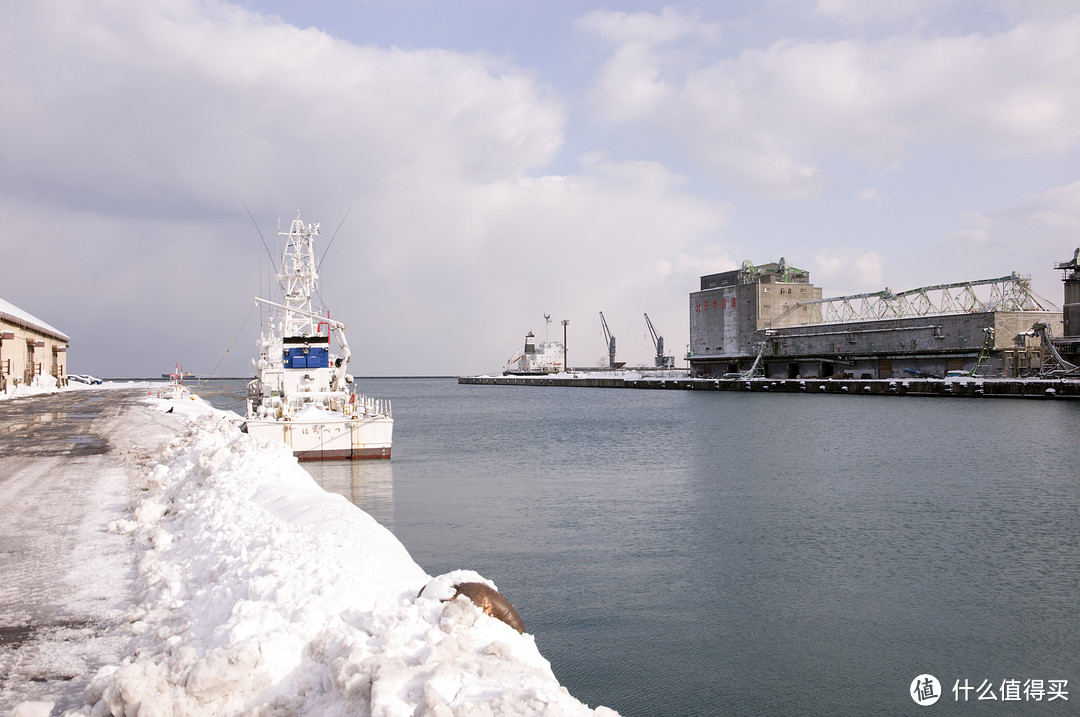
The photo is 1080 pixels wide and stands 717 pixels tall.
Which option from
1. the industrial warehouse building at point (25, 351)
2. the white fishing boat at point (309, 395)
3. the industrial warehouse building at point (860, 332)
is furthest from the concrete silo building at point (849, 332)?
the industrial warehouse building at point (25, 351)

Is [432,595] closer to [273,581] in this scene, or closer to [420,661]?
[420,661]

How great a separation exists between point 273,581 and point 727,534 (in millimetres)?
12711

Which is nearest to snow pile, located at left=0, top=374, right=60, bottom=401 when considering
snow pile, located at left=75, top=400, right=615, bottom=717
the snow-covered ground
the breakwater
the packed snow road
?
the packed snow road

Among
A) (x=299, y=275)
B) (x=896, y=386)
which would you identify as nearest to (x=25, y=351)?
(x=299, y=275)

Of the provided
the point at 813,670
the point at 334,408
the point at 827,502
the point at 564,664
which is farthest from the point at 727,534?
the point at 334,408

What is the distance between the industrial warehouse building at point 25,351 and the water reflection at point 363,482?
132 ft

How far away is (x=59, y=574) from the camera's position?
8.74 m

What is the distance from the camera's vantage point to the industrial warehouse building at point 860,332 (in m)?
69.7

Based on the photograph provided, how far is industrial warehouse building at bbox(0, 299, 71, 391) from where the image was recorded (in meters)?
54.8

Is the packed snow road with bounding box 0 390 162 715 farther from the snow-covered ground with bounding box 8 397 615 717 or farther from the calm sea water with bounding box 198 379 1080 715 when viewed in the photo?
the calm sea water with bounding box 198 379 1080 715

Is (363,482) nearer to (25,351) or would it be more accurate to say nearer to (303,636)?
(303,636)

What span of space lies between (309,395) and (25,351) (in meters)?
49.5

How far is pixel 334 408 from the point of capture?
1236 inches

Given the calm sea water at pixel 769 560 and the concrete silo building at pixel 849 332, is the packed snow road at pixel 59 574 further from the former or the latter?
the concrete silo building at pixel 849 332
